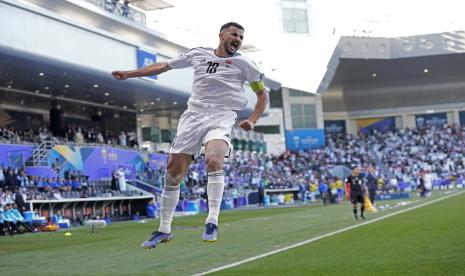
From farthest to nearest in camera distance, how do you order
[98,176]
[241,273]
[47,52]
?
[98,176] < [47,52] < [241,273]

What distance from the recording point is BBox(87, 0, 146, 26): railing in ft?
140

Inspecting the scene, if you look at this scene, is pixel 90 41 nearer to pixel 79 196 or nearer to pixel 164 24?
pixel 79 196

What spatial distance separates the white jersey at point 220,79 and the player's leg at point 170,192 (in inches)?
23.8

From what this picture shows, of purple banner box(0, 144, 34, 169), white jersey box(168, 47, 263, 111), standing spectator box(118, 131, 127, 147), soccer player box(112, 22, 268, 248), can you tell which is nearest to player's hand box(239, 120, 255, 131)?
soccer player box(112, 22, 268, 248)

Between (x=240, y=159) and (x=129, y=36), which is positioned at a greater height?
(x=129, y=36)

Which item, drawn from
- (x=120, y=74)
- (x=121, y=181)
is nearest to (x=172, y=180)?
(x=120, y=74)

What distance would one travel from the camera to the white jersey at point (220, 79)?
7.32 meters

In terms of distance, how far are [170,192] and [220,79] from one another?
1.35 metres

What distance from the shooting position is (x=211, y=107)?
734 cm

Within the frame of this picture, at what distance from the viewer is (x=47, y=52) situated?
33.5 metres

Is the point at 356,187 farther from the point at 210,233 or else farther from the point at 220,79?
the point at 210,233

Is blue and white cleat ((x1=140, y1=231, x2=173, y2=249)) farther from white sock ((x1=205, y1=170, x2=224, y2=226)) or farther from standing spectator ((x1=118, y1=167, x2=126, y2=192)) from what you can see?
standing spectator ((x1=118, y1=167, x2=126, y2=192))

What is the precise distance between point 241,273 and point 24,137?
1181 inches

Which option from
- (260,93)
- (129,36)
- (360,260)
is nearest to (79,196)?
(129,36)
